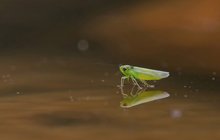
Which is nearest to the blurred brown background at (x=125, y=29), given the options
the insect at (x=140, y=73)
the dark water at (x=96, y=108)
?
the dark water at (x=96, y=108)

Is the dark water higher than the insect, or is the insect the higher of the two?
the insect

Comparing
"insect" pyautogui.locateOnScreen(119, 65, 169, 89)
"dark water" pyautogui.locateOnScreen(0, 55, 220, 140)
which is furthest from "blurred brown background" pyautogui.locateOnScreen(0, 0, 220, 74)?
"insect" pyautogui.locateOnScreen(119, 65, 169, 89)

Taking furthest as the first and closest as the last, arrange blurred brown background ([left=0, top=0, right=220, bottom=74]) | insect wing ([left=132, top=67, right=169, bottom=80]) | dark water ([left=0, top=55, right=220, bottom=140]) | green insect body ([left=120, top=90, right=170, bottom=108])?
blurred brown background ([left=0, top=0, right=220, bottom=74]) < insect wing ([left=132, top=67, right=169, bottom=80]) < green insect body ([left=120, top=90, right=170, bottom=108]) < dark water ([left=0, top=55, right=220, bottom=140])

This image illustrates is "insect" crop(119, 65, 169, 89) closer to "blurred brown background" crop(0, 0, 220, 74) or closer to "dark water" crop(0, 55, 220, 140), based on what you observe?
"dark water" crop(0, 55, 220, 140)

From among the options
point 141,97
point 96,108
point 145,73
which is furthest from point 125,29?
point 96,108

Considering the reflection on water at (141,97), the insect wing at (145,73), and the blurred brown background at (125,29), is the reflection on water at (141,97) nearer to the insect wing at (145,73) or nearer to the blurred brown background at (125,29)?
the insect wing at (145,73)

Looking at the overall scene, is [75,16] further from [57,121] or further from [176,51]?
[57,121]

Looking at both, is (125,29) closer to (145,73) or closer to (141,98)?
(145,73)
